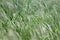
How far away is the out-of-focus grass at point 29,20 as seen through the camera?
229 cm

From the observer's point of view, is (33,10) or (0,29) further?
(33,10)

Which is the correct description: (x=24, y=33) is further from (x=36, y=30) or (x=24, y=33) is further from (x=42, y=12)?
(x=42, y=12)

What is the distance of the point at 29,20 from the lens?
2396mm

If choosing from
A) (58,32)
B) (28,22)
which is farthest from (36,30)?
(58,32)

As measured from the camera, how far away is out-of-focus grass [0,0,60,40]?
229 cm

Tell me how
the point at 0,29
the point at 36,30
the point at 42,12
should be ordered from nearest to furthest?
the point at 0,29
the point at 36,30
the point at 42,12

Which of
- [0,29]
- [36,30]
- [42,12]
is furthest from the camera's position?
[42,12]

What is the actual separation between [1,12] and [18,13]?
21 centimetres

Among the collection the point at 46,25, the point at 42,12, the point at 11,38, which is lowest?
the point at 11,38

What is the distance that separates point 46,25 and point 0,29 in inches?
21.1

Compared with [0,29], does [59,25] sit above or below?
above

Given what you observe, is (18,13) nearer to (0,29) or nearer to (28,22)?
(28,22)

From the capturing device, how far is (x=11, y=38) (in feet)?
7.34

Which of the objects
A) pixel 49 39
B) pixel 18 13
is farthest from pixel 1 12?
pixel 49 39
